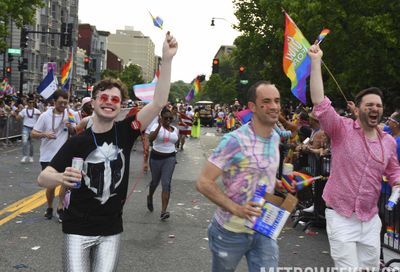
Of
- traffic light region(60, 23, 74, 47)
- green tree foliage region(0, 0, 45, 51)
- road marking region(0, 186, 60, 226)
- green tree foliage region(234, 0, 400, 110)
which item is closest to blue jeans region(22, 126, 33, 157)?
road marking region(0, 186, 60, 226)

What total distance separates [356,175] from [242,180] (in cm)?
116

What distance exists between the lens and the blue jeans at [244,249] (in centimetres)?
360

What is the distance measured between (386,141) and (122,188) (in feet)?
7.33

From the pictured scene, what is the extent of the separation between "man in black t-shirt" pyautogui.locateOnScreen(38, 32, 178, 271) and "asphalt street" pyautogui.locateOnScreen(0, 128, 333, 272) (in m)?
2.32

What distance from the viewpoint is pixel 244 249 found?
3635 mm

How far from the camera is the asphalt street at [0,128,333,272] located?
19.8ft

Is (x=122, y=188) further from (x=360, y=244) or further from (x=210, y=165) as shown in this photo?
(x=360, y=244)

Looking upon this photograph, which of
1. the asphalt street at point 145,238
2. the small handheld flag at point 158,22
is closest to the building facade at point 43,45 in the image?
the asphalt street at point 145,238

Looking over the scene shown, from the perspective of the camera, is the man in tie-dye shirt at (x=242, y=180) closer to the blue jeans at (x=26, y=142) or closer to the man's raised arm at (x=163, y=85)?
the man's raised arm at (x=163, y=85)

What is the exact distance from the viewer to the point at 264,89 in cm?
372

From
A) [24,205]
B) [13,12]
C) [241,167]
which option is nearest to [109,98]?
[241,167]

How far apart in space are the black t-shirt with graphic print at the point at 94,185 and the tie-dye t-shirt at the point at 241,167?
0.70 metres

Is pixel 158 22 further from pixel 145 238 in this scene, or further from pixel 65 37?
pixel 65 37

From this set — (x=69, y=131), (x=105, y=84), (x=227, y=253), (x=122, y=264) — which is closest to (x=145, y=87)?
(x=69, y=131)
